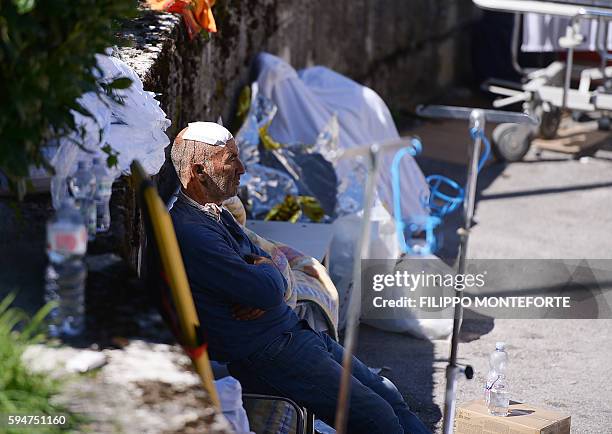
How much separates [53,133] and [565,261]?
15.1 feet

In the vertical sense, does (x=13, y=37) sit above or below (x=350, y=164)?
above

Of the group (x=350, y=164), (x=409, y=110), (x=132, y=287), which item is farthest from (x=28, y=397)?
(x=409, y=110)

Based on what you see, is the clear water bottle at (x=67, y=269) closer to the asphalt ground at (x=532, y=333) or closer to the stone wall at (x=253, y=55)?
the stone wall at (x=253, y=55)

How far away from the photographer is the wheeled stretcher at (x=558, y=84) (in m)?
8.97

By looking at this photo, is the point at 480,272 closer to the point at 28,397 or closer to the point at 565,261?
the point at 565,261

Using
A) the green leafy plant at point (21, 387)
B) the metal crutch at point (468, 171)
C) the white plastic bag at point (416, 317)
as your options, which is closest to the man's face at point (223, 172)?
the metal crutch at point (468, 171)

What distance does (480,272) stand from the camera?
21.6 ft

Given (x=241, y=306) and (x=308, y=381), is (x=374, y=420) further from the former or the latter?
(x=241, y=306)

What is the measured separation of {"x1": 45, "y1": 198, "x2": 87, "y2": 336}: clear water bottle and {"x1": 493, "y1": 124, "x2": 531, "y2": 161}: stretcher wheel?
6894 millimetres

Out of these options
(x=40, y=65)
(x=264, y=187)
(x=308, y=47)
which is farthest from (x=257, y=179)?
A: (x=40, y=65)

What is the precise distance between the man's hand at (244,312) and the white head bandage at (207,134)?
0.58 meters

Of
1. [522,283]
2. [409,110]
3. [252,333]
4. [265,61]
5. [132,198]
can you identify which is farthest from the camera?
[409,110]

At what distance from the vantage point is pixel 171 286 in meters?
2.77

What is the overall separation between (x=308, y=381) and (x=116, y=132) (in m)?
1.05
